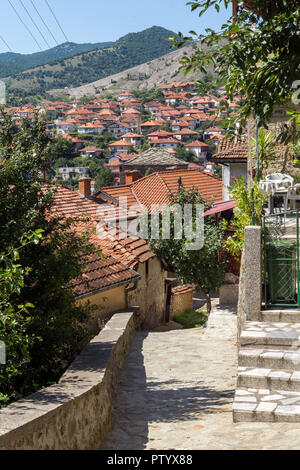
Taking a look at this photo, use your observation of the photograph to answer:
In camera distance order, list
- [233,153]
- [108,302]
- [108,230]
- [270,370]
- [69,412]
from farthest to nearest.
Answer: [233,153], [108,230], [108,302], [270,370], [69,412]

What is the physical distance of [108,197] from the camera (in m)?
28.7

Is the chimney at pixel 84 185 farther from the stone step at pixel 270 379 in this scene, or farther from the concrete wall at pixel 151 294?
the stone step at pixel 270 379

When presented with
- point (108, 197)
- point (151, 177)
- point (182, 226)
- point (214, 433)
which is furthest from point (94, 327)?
point (151, 177)

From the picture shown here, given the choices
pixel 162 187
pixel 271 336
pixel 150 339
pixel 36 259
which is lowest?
pixel 150 339

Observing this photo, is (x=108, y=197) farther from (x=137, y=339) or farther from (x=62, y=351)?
(x=62, y=351)

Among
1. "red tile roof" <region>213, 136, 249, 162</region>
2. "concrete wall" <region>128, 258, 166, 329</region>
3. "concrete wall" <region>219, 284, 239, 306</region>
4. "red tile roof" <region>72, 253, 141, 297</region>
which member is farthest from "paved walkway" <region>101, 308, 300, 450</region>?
"red tile roof" <region>213, 136, 249, 162</region>

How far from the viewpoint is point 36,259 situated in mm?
7301

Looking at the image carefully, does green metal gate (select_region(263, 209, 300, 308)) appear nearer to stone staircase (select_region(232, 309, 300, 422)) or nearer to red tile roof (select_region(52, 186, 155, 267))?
stone staircase (select_region(232, 309, 300, 422))

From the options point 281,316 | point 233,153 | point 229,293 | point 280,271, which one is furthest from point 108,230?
point 281,316

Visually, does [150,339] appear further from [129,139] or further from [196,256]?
[129,139]

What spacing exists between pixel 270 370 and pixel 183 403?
123 centimetres

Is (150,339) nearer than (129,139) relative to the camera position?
Yes

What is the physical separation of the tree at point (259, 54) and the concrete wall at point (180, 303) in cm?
1753

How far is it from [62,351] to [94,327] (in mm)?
4632
